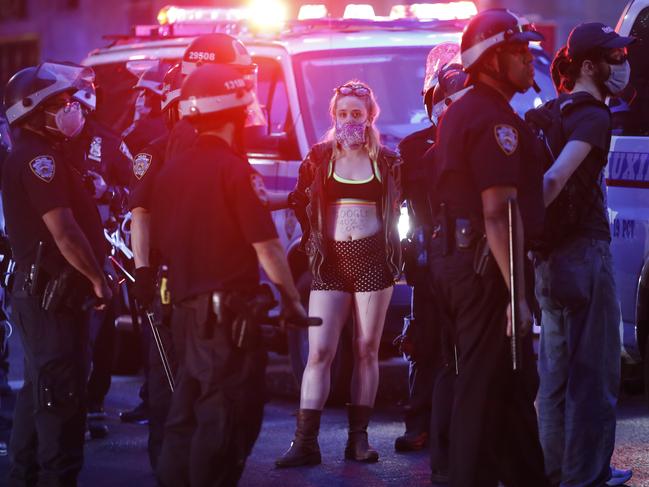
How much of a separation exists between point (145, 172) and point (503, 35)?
2.06m

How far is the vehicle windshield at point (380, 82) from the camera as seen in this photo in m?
10.2

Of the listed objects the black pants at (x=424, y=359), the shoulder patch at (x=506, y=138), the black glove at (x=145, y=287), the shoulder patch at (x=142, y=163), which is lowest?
the black pants at (x=424, y=359)

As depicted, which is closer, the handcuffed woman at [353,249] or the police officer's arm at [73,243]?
the police officer's arm at [73,243]

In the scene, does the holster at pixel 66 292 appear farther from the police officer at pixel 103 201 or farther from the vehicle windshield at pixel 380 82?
the vehicle windshield at pixel 380 82

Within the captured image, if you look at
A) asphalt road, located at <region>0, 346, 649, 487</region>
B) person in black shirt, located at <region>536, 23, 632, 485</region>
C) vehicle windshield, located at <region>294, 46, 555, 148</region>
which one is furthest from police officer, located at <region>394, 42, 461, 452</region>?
vehicle windshield, located at <region>294, 46, 555, 148</region>

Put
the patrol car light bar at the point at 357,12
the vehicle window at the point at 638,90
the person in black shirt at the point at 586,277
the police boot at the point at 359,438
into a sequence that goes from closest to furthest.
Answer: the person in black shirt at the point at 586,277, the police boot at the point at 359,438, the vehicle window at the point at 638,90, the patrol car light bar at the point at 357,12

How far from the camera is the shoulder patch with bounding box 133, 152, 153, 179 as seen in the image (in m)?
7.65

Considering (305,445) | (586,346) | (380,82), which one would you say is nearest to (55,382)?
(305,445)

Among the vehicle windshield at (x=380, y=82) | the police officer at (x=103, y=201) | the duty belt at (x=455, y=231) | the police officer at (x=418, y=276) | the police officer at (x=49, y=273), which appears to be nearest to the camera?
the duty belt at (x=455, y=231)

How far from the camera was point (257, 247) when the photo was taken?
605cm

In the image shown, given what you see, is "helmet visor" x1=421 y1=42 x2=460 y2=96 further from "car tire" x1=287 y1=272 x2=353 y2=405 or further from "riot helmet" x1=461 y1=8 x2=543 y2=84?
"riot helmet" x1=461 y1=8 x2=543 y2=84

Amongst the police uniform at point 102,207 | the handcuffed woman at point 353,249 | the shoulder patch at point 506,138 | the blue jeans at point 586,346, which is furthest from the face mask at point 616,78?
the police uniform at point 102,207

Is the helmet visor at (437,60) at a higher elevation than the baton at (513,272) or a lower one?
higher

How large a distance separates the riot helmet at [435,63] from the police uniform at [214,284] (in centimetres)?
247
